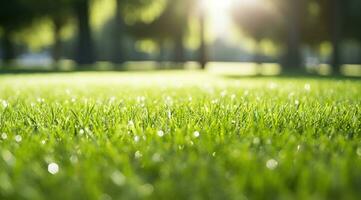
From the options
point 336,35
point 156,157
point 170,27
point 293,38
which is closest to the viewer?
point 156,157

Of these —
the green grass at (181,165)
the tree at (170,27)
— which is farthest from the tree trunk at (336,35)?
the green grass at (181,165)

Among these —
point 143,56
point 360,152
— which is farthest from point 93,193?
point 143,56

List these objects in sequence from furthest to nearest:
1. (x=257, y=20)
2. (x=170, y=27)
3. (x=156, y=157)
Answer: (x=170, y=27) → (x=257, y=20) → (x=156, y=157)

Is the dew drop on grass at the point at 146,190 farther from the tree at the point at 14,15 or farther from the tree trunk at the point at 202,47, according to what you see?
the tree at the point at 14,15

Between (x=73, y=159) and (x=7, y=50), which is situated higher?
(x=7, y=50)

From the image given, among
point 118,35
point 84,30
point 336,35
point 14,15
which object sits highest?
point 14,15

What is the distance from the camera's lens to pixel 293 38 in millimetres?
31969

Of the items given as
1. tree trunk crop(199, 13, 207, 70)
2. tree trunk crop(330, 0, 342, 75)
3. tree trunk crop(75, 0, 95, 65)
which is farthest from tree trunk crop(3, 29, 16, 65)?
tree trunk crop(330, 0, 342, 75)

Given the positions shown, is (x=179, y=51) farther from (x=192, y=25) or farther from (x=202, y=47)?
(x=202, y=47)

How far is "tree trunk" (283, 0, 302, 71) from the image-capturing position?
1256 inches

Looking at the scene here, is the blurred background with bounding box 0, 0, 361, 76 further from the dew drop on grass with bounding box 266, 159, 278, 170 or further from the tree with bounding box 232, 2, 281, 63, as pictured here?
the dew drop on grass with bounding box 266, 159, 278, 170

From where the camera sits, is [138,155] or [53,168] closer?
[53,168]

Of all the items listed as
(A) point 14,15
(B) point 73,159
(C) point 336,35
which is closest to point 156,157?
(B) point 73,159

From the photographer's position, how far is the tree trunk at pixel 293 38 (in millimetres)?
31906
